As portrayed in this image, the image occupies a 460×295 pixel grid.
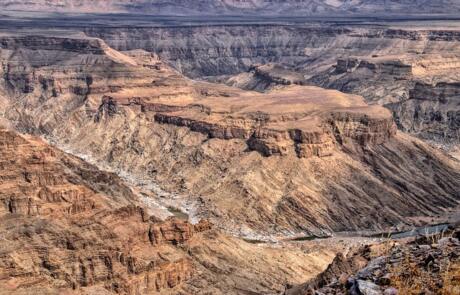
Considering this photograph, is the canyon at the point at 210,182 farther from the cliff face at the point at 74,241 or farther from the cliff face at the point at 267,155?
the cliff face at the point at 267,155

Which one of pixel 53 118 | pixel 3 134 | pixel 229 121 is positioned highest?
pixel 3 134

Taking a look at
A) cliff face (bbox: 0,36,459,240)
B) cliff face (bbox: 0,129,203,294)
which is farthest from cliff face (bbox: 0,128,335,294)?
cliff face (bbox: 0,36,459,240)

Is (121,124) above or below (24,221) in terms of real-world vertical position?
below

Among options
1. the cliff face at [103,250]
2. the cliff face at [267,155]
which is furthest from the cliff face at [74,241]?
the cliff face at [267,155]

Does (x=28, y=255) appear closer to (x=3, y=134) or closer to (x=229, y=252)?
(x=229, y=252)

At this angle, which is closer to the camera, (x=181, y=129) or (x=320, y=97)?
(x=181, y=129)

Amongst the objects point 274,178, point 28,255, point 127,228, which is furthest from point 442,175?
point 28,255
